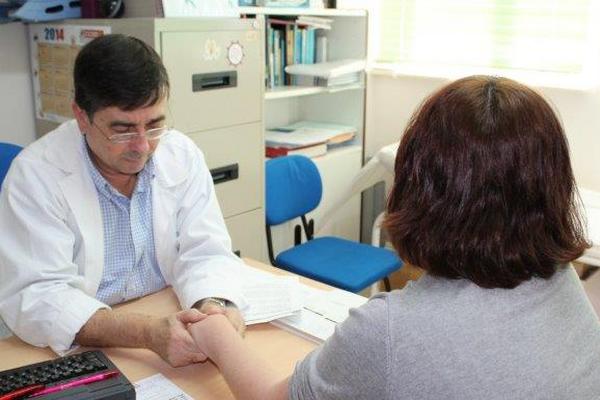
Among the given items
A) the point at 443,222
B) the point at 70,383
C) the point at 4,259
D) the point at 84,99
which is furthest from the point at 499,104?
the point at 4,259

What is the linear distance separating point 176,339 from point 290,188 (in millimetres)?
1580

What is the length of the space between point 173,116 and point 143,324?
1117mm

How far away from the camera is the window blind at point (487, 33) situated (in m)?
2.84

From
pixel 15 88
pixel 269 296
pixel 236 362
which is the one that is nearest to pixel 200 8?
pixel 15 88

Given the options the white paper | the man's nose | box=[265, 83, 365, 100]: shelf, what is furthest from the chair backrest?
the man's nose

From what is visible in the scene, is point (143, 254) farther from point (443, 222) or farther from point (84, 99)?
point (443, 222)

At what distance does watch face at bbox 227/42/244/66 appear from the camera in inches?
95.1

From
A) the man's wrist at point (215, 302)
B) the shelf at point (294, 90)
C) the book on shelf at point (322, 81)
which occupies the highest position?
the book on shelf at point (322, 81)

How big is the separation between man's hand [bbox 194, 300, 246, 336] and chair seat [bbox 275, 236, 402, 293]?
104 centimetres

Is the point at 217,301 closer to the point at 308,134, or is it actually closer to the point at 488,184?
the point at 488,184

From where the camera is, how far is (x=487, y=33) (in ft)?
10.1

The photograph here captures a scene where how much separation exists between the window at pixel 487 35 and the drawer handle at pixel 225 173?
1.27 metres

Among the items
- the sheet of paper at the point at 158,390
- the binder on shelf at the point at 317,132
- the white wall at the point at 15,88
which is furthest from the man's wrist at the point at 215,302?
the binder on shelf at the point at 317,132

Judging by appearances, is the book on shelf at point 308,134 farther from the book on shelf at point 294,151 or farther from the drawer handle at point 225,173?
the drawer handle at point 225,173
